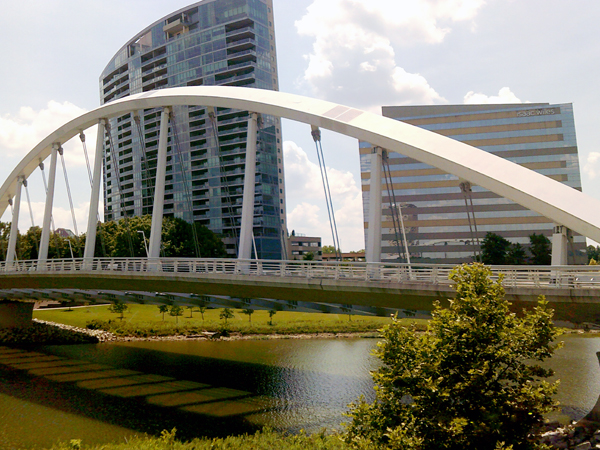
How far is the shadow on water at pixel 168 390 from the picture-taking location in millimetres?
20453

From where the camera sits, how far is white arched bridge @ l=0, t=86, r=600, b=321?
14.4 m

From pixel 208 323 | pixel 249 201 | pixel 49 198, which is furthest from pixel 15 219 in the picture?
pixel 249 201

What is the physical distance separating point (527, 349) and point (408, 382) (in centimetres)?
306

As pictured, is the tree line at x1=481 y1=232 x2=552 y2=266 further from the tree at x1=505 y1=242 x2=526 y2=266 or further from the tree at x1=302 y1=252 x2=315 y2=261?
the tree at x1=302 y1=252 x2=315 y2=261

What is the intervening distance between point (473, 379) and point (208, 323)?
36.5 metres

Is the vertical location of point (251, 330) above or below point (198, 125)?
below

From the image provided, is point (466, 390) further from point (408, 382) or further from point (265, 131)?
point (265, 131)

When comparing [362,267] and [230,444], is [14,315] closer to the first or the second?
[230,444]

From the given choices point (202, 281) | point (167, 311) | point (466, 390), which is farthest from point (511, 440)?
point (167, 311)

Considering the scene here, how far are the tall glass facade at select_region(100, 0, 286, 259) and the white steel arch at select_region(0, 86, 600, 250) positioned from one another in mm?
46653

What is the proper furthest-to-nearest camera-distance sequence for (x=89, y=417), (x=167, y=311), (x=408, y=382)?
(x=167, y=311) < (x=89, y=417) < (x=408, y=382)

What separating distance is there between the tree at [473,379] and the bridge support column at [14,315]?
3969 cm

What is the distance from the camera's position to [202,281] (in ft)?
68.9

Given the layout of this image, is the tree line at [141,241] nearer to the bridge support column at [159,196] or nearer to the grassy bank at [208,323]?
the grassy bank at [208,323]
